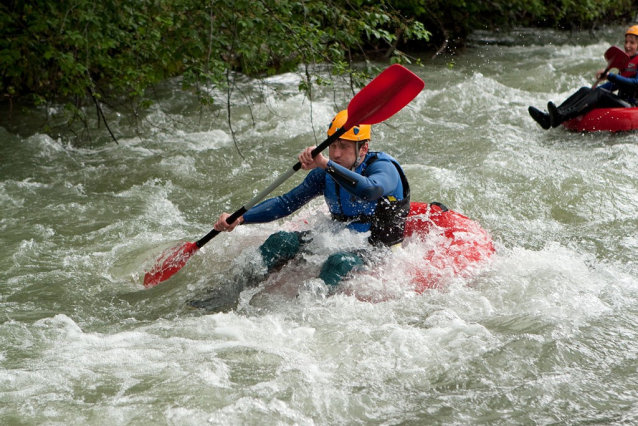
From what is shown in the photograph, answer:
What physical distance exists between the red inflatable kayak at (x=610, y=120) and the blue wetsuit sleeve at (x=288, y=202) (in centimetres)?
477

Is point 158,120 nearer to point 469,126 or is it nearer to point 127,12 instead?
point 127,12

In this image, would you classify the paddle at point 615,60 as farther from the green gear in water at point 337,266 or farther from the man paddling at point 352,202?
the green gear in water at point 337,266

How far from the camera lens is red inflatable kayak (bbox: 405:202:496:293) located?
13.6 ft

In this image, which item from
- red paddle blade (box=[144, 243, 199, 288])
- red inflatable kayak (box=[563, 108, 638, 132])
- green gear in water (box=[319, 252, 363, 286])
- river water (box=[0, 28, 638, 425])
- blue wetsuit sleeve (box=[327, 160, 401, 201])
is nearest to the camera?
river water (box=[0, 28, 638, 425])

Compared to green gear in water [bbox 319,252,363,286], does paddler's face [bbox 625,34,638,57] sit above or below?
above

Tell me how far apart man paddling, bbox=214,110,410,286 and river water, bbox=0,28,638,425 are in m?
0.11

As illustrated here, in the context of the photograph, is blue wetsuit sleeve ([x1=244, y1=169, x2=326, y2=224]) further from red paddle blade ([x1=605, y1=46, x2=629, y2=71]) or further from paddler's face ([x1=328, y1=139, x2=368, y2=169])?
red paddle blade ([x1=605, y1=46, x2=629, y2=71])

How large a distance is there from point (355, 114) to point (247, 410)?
1796 millimetres

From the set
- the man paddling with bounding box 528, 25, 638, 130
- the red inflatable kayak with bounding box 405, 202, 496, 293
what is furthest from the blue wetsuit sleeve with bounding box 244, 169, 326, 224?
the man paddling with bounding box 528, 25, 638, 130

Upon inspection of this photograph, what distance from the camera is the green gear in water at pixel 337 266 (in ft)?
13.2

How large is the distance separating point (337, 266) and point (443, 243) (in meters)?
0.69

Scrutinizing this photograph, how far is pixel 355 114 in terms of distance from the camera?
4.11 metres

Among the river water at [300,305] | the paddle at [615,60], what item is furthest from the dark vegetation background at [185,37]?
the paddle at [615,60]

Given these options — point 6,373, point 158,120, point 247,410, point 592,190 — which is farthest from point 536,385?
point 158,120
